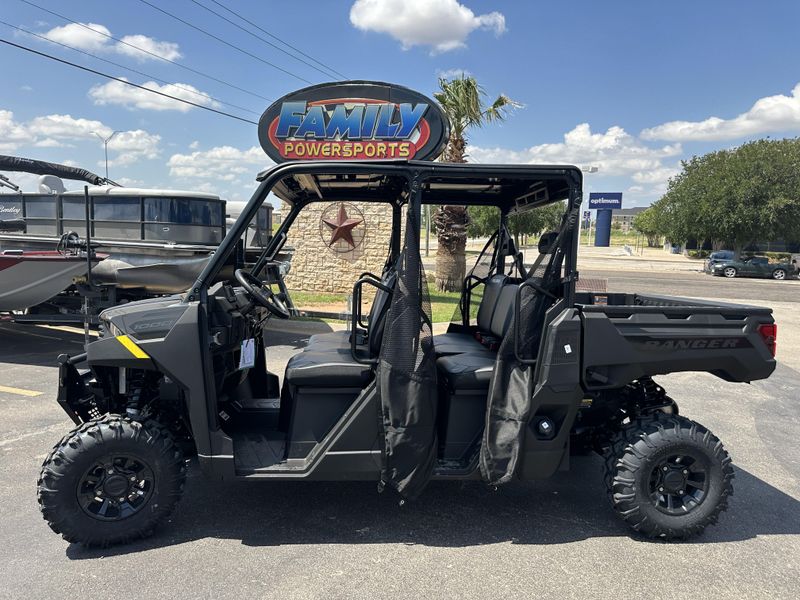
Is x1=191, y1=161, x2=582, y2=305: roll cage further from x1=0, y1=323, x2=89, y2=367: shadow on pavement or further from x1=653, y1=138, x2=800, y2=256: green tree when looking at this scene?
x1=653, y1=138, x2=800, y2=256: green tree

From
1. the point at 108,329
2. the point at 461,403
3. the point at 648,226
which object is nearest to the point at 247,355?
the point at 108,329

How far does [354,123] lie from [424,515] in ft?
35.7

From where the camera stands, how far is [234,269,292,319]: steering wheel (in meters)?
3.22

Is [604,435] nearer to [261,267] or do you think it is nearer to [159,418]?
[261,267]

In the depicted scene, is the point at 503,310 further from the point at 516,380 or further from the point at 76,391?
the point at 76,391

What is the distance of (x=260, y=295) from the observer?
10.6 feet

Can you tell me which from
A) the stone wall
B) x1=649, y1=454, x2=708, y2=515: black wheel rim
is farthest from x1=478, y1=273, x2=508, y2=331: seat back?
the stone wall

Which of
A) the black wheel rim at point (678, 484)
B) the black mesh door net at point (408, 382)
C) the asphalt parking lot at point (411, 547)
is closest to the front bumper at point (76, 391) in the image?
the asphalt parking lot at point (411, 547)

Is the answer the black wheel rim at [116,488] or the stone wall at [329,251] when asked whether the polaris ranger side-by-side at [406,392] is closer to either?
the black wheel rim at [116,488]

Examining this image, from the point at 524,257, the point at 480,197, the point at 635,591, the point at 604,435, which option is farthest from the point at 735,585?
the point at 480,197

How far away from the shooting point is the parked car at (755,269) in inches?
1218

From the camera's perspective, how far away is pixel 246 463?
127 inches

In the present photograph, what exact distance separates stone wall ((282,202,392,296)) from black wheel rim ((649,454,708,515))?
10847 millimetres

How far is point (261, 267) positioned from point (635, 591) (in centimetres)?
286
